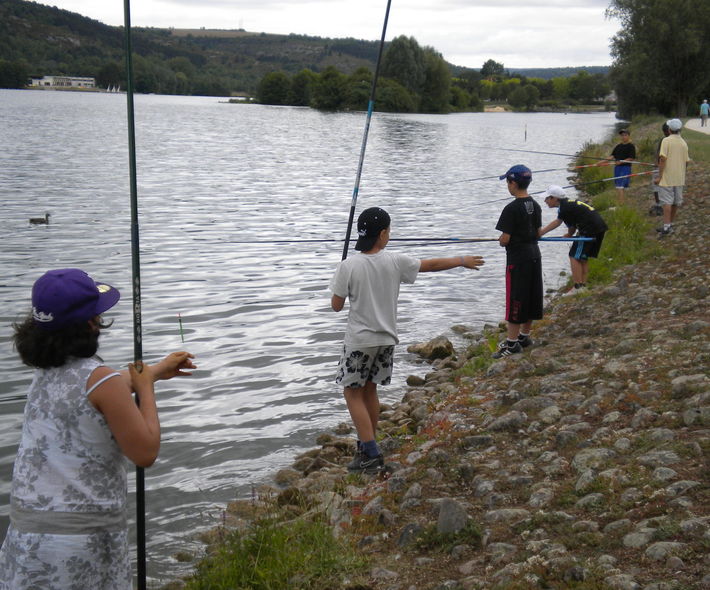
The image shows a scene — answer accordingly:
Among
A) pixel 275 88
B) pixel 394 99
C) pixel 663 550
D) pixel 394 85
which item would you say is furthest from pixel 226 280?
pixel 275 88

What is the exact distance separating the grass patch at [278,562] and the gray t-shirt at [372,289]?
149 centimetres

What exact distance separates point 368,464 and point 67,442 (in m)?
3.41

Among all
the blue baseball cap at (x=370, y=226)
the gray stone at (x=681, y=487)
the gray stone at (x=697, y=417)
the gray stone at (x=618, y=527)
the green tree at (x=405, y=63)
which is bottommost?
the gray stone at (x=618, y=527)

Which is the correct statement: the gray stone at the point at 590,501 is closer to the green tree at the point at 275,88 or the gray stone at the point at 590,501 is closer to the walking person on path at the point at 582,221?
the walking person on path at the point at 582,221

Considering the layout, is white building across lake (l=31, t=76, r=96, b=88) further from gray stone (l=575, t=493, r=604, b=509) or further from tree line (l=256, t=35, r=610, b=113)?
gray stone (l=575, t=493, r=604, b=509)

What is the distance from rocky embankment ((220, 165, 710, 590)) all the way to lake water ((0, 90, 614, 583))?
2.76 ft

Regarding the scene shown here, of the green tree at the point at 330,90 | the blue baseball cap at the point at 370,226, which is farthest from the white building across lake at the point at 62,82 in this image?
the blue baseball cap at the point at 370,226

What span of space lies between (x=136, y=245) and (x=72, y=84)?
18344cm

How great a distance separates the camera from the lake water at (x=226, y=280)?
308 inches

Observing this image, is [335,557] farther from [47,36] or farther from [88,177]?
[47,36]

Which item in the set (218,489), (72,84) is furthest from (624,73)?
(72,84)

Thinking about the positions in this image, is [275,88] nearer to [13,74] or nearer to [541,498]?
[13,74]

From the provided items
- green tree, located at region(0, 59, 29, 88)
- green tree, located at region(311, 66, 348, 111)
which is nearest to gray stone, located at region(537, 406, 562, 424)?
green tree, located at region(311, 66, 348, 111)

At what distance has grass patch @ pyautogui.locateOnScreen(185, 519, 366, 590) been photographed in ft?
14.6
